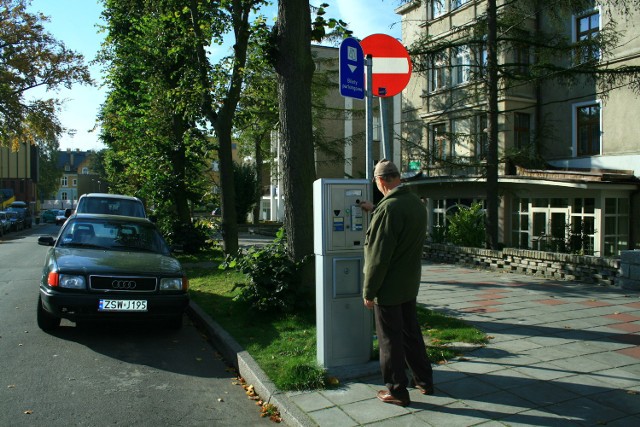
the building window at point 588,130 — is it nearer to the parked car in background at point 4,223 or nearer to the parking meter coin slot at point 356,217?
the parking meter coin slot at point 356,217

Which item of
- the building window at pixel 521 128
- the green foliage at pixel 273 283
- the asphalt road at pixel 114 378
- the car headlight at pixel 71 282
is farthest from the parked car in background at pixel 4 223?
the green foliage at pixel 273 283

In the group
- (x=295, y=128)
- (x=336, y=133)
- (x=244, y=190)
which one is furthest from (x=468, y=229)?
(x=336, y=133)

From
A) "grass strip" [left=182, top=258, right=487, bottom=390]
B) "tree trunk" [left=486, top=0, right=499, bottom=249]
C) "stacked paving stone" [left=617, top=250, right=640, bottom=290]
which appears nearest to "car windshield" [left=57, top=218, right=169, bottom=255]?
"grass strip" [left=182, top=258, right=487, bottom=390]

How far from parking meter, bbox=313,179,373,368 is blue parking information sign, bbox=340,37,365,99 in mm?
917

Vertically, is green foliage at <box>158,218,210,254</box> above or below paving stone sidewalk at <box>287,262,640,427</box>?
above

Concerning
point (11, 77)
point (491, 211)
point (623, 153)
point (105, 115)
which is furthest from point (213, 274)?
point (11, 77)

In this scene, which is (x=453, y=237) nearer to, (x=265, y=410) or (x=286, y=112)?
(x=286, y=112)

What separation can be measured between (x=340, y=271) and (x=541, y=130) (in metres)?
17.7

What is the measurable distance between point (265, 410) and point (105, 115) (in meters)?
24.3

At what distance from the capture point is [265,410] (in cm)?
453

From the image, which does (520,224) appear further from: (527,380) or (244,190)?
(244,190)

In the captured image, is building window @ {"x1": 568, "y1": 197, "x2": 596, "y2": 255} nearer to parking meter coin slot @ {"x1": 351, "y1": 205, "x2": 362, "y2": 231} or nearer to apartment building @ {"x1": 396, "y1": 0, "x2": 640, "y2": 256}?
apartment building @ {"x1": 396, "y1": 0, "x2": 640, "y2": 256}

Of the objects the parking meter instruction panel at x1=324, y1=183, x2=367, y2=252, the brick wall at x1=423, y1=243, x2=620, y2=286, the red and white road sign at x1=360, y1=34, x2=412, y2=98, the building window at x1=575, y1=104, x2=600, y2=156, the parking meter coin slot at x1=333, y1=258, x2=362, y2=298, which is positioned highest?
the building window at x1=575, y1=104, x2=600, y2=156

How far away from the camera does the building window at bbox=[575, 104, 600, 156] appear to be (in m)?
19.7
